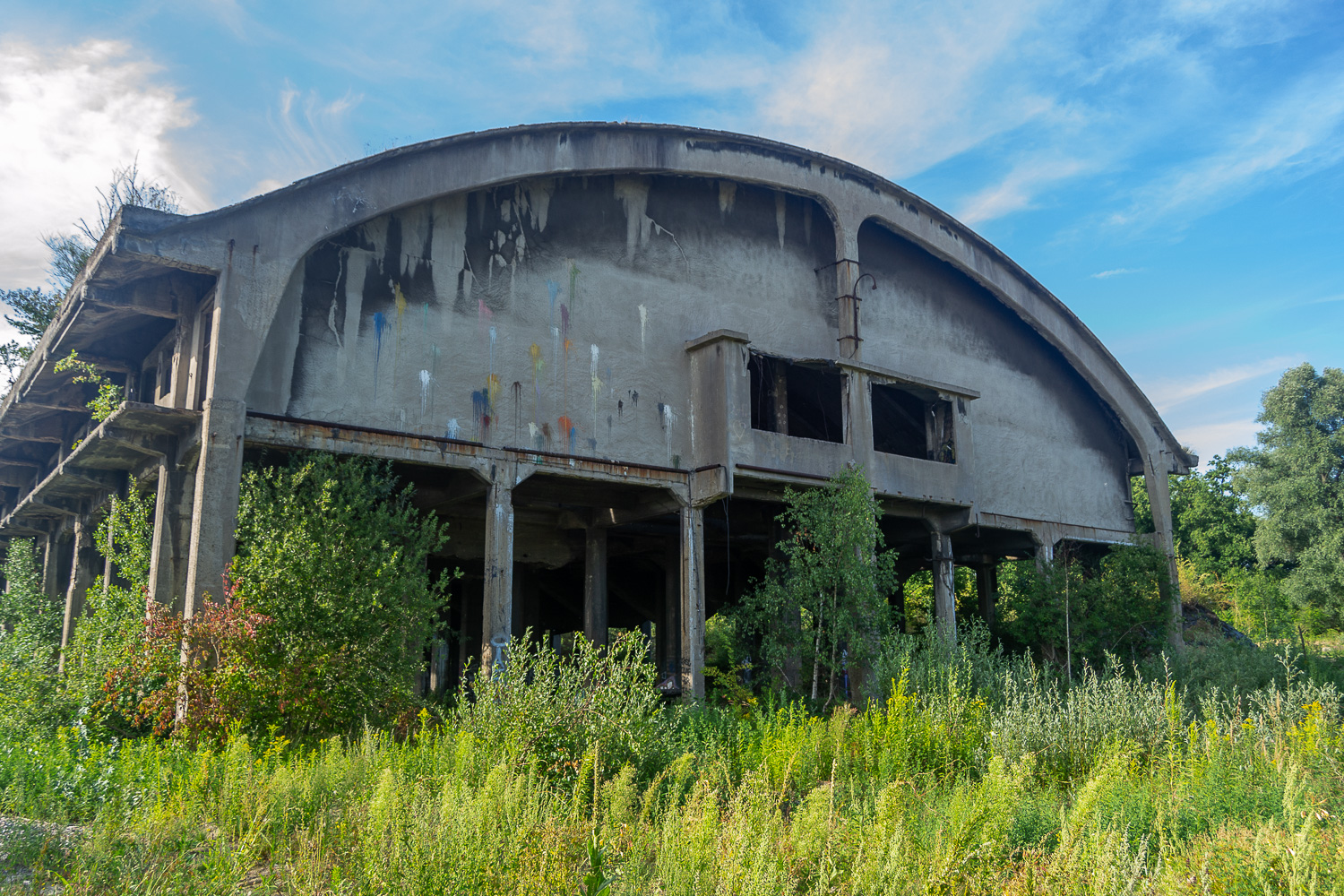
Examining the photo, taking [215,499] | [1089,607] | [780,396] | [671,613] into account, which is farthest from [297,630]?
[1089,607]

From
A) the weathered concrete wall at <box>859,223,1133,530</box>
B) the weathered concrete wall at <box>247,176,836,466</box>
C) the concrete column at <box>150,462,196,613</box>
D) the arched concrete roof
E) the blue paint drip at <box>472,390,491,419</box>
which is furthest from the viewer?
the weathered concrete wall at <box>859,223,1133,530</box>

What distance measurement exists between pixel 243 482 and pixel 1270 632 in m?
34.6

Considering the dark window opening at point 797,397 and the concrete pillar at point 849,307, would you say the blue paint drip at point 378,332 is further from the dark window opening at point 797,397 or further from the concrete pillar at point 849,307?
the concrete pillar at point 849,307

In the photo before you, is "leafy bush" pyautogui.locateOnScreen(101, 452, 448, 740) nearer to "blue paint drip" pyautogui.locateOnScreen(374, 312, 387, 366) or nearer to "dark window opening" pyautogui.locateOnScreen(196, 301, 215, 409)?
"dark window opening" pyautogui.locateOnScreen(196, 301, 215, 409)

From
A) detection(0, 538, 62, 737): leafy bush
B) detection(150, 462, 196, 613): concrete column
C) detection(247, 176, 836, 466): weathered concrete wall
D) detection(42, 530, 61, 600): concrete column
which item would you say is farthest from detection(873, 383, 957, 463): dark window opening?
detection(42, 530, 61, 600): concrete column

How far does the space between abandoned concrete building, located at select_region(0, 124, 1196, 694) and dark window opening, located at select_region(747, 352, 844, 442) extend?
0.09 metres

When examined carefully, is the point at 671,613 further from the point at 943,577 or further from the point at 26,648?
the point at 26,648

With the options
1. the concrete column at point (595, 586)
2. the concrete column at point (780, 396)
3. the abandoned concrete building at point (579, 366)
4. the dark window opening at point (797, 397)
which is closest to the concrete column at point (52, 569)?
the abandoned concrete building at point (579, 366)

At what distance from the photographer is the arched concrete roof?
11.6 meters

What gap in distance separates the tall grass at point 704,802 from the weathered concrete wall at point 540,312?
193 inches

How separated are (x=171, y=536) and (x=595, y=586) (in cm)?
778

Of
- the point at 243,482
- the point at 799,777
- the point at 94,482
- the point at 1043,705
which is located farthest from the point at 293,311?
the point at 1043,705

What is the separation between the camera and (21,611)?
18.9m

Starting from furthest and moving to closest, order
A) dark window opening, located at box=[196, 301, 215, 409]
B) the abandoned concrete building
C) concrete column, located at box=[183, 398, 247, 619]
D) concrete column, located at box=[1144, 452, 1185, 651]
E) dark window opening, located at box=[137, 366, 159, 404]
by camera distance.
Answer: concrete column, located at box=[1144, 452, 1185, 651] → dark window opening, located at box=[137, 366, 159, 404] → the abandoned concrete building → dark window opening, located at box=[196, 301, 215, 409] → concrete column, located at box=[183, 398, 247, 619]
